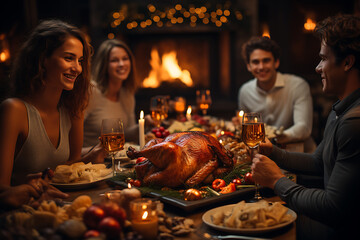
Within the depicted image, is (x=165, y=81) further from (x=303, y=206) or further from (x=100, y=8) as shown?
(x=303, y=206)

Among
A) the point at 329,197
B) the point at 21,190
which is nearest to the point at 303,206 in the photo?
the point at 329,197

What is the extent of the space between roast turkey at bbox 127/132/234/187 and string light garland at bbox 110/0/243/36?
13.9ft

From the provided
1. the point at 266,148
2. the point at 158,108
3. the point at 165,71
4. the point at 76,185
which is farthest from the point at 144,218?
the point at 165,71

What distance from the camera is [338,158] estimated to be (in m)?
1.37

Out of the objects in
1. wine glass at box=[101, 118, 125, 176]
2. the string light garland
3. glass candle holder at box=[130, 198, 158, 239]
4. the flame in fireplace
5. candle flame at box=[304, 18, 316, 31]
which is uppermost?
the string light garland

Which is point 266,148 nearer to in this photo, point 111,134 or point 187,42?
point 111,134

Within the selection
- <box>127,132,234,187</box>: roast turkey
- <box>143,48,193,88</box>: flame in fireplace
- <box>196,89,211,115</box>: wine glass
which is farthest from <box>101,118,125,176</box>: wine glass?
<box>143,48,193,88</box>: flame in fireplace

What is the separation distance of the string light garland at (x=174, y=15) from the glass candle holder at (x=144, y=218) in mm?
4913

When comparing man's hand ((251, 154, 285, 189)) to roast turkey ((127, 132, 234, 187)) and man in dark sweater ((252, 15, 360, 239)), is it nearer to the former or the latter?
man in dark sweater ((252, 15, 360, 239))

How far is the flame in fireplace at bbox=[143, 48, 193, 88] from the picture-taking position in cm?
624

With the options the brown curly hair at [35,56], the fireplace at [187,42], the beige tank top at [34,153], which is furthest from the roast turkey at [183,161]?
the fireplace at [187,42]

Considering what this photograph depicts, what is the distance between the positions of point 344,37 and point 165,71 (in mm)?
4906

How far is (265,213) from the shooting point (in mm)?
1292

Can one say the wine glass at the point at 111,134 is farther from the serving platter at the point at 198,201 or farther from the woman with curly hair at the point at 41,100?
the woman with curly hair at the point at 41,100
